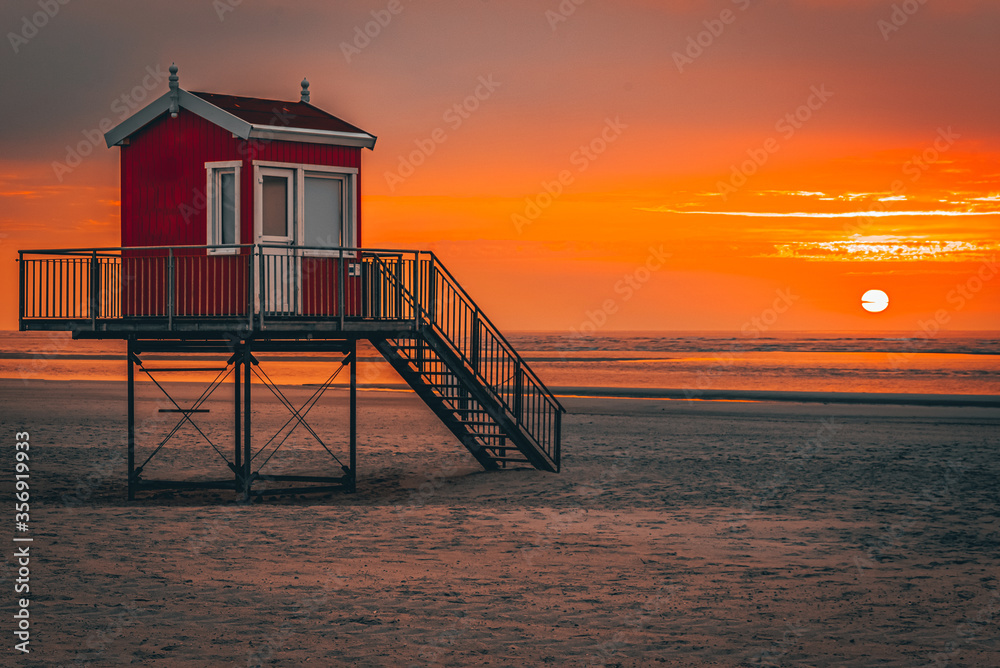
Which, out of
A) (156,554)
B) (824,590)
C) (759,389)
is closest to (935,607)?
(824,590)

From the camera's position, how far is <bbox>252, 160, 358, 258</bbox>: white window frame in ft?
54.3

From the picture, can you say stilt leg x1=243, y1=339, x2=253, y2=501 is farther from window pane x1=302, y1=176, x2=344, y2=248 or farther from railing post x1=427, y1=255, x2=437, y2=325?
railing post x1=427, y1=255, x2=437, y2=325

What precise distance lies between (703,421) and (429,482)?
530 inches

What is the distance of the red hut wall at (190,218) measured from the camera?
1658 cm

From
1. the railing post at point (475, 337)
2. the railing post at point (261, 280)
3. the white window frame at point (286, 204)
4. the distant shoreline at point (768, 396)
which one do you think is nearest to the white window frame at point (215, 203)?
the white window frame at point (286, 204)

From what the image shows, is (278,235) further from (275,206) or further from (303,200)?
(303,200)

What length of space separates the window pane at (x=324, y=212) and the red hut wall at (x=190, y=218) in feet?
1.00

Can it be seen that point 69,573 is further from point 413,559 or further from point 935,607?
point 935,607

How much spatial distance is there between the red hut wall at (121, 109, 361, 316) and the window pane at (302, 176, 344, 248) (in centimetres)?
31

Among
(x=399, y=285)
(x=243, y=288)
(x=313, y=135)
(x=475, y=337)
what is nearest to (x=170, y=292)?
Answer: (x=243, y=288)

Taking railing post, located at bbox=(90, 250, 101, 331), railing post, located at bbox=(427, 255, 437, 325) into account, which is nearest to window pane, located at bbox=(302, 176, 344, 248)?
railing post, located at bbox=(427, 255, 437, 325)

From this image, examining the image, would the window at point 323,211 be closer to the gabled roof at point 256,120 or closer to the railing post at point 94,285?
the gabled roof at point 256,120

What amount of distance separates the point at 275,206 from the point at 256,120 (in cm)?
142

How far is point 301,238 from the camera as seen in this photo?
55.8 feet
